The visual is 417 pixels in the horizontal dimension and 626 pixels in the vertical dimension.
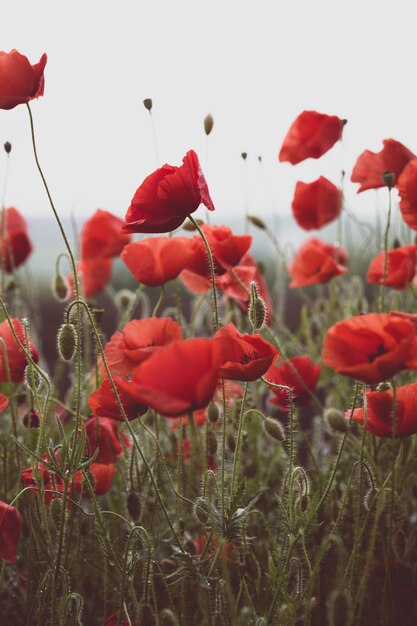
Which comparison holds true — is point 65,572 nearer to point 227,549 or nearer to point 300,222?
point 227,549

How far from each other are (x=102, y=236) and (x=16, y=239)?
0.15 metres

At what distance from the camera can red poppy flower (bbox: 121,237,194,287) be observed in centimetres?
91

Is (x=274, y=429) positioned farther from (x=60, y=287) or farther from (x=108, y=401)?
(x=60, y=287)

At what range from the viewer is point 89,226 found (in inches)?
54.1

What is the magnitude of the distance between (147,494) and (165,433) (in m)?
0.12

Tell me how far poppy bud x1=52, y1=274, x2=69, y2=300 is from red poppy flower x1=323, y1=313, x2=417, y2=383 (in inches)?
24.2

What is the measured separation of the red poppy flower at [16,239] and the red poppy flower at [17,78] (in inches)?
23.4

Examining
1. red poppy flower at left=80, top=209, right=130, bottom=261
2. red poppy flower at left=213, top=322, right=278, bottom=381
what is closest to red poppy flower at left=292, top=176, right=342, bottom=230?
red poppy flower at left=80, top=209, right=130, bottom=261

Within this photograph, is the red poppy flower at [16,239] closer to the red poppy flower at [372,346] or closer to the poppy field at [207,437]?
the poppy field at [207,437]

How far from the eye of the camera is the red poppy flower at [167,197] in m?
0.75

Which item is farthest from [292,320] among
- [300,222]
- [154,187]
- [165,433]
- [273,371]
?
[154,187]

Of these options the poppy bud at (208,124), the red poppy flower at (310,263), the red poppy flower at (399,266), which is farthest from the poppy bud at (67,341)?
the red poppy flower at (310,263)

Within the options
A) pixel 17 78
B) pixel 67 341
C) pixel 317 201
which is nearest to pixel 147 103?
pixel 17 78

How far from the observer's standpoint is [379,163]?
3.44 ft
